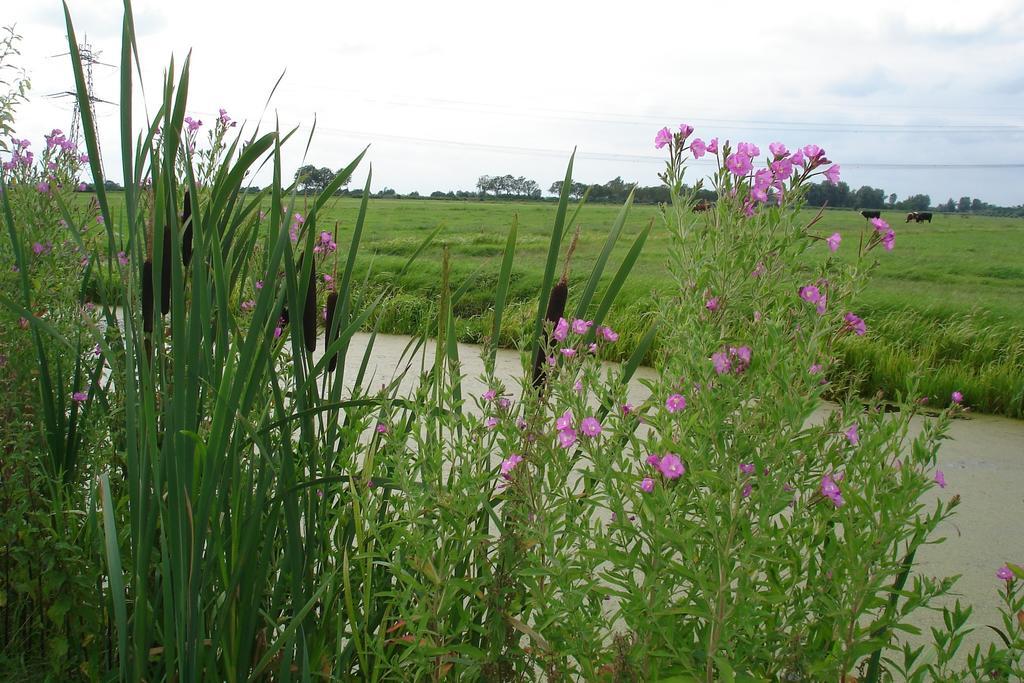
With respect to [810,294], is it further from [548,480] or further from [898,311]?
[898,311]

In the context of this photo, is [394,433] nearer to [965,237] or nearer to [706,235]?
[706,235]

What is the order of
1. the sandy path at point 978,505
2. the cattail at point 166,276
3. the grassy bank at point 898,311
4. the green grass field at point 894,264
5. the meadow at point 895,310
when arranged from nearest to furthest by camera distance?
the cattail at point 166,276
the sandy path at point 978,505
the meadow at point 895,310
the grassy bank at point 898,311
the green grass field at point 894,264

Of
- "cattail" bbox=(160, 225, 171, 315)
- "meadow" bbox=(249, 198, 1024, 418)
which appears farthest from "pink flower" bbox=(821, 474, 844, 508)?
"cattail" bbox=(160, 225, 171, 315)

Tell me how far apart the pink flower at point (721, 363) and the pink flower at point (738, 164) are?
0.24 meters

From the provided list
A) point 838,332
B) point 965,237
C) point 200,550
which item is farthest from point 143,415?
point 965,237

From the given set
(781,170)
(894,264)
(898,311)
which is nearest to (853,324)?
(781,170)

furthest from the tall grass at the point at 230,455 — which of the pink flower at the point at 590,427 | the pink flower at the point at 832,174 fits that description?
the pink flower at the point at 832,174

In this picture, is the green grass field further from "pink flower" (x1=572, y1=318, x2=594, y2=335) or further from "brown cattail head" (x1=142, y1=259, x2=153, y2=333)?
"brown cattail head" (x1=142, y1=259, x2=153, y2=333)

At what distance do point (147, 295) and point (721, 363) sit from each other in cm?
81

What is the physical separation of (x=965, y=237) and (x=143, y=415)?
2084 cm

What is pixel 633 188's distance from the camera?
130cm

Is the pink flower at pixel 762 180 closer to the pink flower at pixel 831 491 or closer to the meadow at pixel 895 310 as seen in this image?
the meadow at pixel 895 310

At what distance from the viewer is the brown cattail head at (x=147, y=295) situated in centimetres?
114

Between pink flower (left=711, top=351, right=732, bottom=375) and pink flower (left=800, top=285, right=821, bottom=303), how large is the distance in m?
0.13
